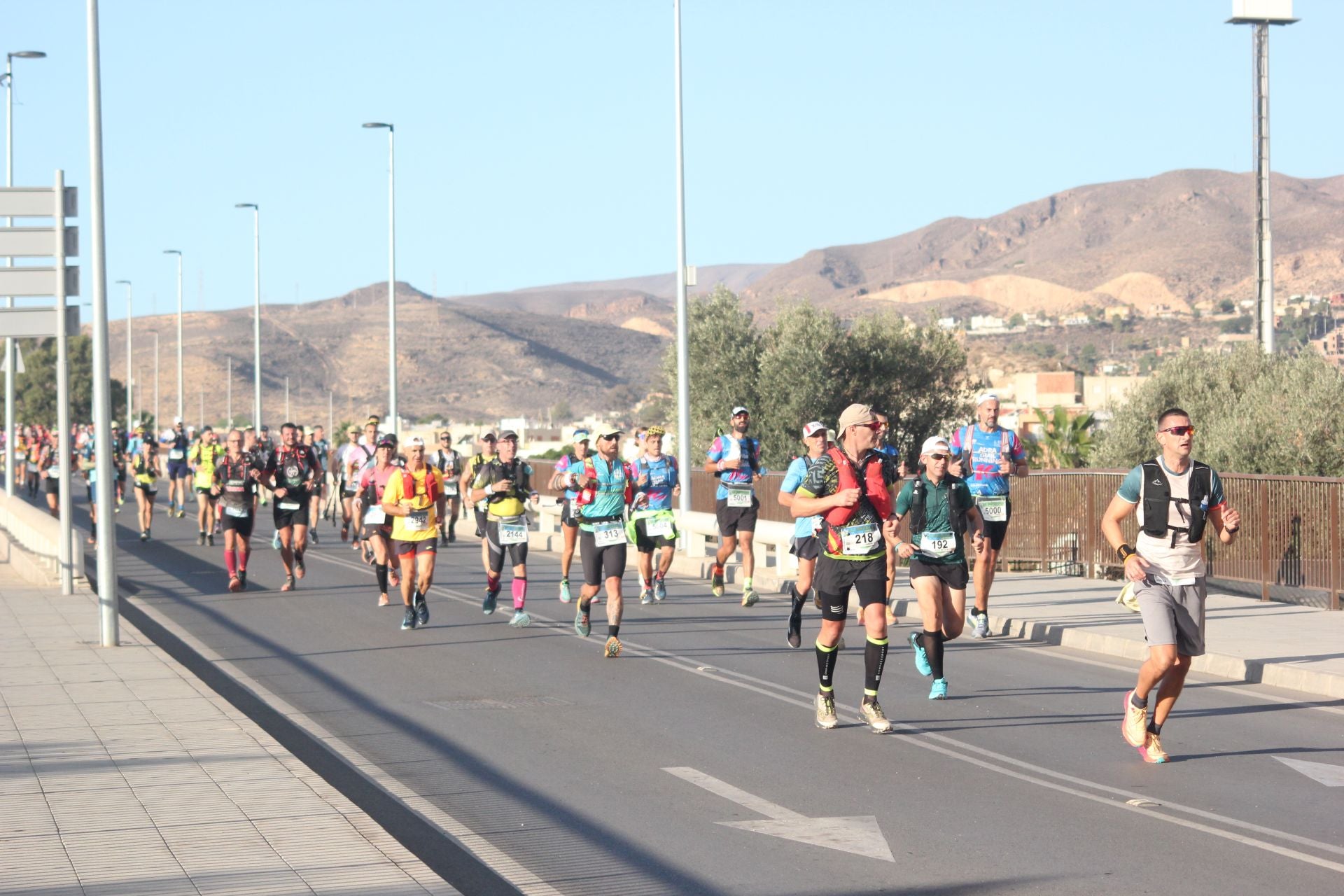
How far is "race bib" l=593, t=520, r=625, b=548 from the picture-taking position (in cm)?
1427

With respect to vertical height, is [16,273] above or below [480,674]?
above

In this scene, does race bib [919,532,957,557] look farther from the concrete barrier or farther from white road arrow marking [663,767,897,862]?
the concrete barrier

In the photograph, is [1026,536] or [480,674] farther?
[1026,536]

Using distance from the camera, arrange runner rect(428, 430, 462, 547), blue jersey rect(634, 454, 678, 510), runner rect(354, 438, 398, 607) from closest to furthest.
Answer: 1. blue jersey rect(634, 454, 678, 510)
2. runner rect(354, 438, 398, 607)
3. runner rect(428, 430, 462, 547)

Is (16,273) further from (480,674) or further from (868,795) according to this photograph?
(868,795)

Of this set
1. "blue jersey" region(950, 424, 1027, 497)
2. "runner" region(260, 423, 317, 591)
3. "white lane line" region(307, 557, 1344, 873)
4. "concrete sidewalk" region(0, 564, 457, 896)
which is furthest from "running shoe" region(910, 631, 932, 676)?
"runner" region(260, 423, 317, 591)

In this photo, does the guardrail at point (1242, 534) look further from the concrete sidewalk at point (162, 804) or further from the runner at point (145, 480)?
the runner at point (145, 480)

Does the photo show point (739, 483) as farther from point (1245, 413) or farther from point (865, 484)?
point (1245, 413)

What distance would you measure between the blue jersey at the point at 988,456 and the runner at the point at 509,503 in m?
4.13

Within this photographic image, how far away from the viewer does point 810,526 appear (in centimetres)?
1488

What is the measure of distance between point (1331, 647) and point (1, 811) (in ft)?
33.9

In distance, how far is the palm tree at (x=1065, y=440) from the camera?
109ft

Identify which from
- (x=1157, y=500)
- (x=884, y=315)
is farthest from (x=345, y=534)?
(x=884, y=315)

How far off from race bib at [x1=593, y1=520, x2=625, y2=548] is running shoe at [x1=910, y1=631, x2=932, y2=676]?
309 cm
